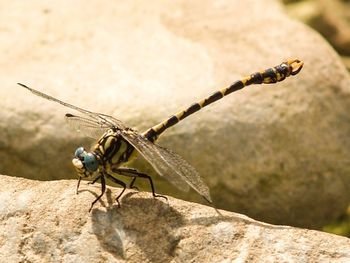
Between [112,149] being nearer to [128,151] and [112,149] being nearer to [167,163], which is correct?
[128,151]

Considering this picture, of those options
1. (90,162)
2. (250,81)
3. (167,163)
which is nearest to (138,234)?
(167,163)

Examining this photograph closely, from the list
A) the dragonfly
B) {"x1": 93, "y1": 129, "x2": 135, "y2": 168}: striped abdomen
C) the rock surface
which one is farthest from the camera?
{"x1": 93, "y1": 129, "x2": 135, "y2": 168}: striped abdomen

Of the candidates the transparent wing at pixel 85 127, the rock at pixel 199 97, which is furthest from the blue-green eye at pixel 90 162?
the rock at pixel 199 97

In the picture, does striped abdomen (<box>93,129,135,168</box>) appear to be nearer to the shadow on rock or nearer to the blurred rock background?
the shadow on rock

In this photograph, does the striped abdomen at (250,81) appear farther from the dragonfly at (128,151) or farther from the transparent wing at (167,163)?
the transparent wing at (167,163)

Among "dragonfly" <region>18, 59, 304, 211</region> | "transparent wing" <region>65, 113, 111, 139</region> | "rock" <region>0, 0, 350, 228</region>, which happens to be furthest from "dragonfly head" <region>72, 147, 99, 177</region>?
"rock" <region>0, 0, 350, 228</region>

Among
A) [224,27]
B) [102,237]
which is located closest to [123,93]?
[224,27]
